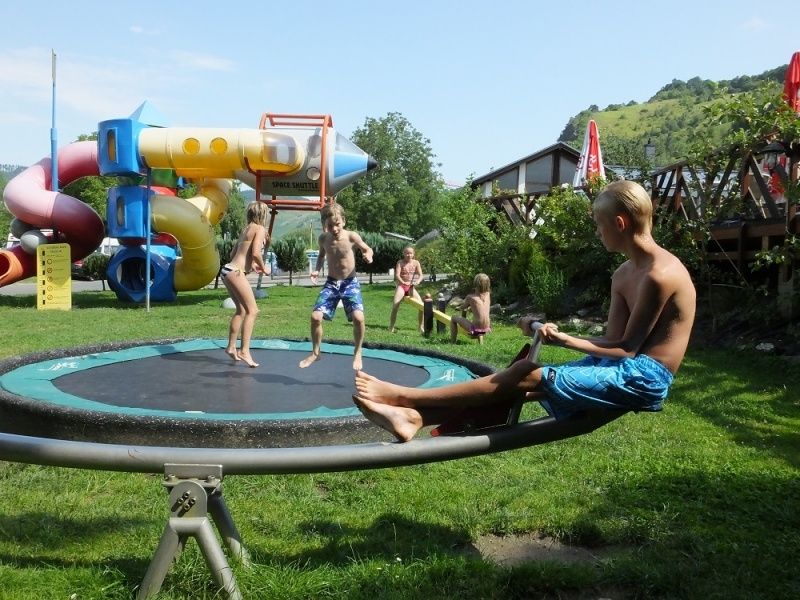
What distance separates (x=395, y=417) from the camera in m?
2.30

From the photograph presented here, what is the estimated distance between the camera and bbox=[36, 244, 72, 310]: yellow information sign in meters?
12.9

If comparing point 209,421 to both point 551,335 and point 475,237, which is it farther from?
point 475,237

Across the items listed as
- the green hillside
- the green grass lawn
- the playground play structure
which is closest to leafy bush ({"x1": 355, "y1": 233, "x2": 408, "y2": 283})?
the playground play structure

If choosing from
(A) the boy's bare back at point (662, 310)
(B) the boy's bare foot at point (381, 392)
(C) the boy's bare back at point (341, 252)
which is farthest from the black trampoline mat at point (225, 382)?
(A) the boy's bare back at point (662, 310)

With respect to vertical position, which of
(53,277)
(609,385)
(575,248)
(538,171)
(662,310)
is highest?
(538,171)

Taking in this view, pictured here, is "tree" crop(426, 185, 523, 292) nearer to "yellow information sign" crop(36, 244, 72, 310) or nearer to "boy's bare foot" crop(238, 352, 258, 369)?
"yellow information sign" crop(36, 244, 72, 310)

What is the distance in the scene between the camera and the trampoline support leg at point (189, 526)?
2076 millimetres

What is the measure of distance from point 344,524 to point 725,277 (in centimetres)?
792

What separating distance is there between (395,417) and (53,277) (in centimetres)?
1261

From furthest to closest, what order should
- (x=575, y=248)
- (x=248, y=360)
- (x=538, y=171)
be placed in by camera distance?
1. (x=538, y=171)
2. (x=575, y=248)
3. (x=248, y=360)

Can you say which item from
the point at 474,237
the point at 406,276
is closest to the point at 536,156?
the point at 474,237

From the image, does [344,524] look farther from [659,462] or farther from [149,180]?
[149,180]

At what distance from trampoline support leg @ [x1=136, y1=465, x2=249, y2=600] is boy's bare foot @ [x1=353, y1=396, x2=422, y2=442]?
525mm

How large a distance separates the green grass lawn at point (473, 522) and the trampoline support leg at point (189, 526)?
0.35 ft
